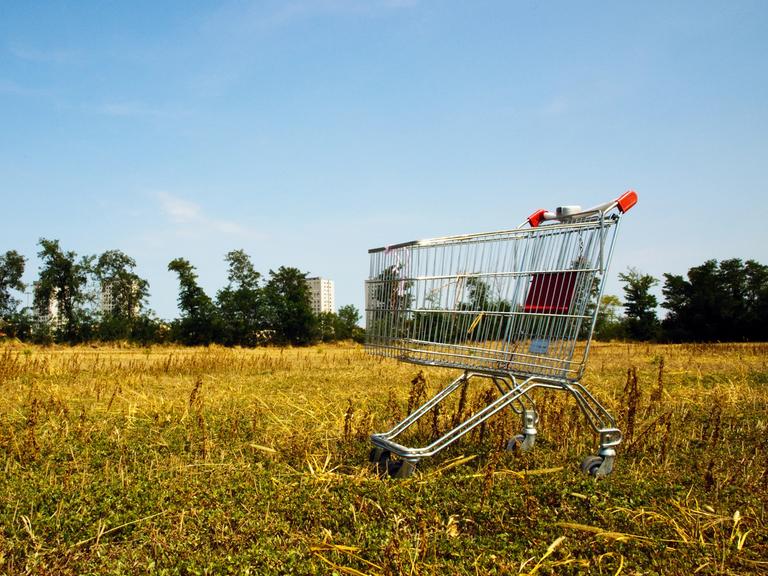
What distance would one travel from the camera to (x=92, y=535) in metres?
3.52

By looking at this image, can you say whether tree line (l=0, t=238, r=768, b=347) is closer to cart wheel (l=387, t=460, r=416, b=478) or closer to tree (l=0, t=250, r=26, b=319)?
tree (l=0, t=250, r=26, b=319)

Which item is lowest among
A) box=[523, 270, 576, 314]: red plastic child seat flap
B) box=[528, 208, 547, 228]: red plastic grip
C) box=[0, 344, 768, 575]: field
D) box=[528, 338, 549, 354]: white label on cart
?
box=[0, 344, 768, 575]: field

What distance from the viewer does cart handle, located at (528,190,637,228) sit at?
4238 mm

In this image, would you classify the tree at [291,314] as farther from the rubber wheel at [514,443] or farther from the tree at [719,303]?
the rubber wheel at [514,443]

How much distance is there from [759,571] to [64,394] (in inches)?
306

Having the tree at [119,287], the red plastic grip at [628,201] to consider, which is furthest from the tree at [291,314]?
the red plastic grip at [628,201]

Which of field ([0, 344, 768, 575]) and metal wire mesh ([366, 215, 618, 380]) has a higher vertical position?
metal wire mesh ([366, 215, 618, 380])

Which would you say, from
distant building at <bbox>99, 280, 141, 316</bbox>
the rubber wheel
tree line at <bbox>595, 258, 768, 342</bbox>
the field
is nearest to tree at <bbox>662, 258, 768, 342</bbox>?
tree line at <bbox>595, 258, 768, 342</bbox>

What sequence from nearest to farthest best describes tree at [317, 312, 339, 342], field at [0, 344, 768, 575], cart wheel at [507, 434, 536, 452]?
field at [0, 344, 768, 575] < cart wheel at [507, 434, 536, 452] < tree at [317, 312, 339, 342]

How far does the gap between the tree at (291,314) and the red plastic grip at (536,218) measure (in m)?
31.8

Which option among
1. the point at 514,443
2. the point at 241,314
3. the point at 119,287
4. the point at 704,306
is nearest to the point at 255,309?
the point at 241,314

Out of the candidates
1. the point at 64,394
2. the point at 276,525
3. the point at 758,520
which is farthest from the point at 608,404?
the point at 64,394

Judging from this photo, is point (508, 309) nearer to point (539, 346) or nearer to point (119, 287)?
point (539, 346)

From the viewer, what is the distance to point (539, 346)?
177 inches
